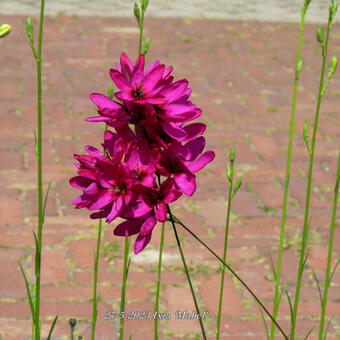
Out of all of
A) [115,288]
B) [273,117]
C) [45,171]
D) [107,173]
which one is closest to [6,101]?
[45,171]

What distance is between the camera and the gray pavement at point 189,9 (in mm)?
7816

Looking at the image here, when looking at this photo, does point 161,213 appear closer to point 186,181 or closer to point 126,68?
point 186,181

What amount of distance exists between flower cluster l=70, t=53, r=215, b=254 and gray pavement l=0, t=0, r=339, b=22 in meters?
6.43

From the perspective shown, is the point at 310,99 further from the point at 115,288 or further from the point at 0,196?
the point at 115,288

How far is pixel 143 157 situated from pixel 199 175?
10.0 ft

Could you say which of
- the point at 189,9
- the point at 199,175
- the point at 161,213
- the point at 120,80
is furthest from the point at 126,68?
the point at 189,9

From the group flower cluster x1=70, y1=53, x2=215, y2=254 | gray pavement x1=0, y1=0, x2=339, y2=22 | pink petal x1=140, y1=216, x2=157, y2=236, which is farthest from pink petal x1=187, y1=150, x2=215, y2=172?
gray pavement x1=0, y1=0, x2=339, y2=22

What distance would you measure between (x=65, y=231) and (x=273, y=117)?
6.54ft

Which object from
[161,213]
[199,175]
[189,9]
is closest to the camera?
[161,213]

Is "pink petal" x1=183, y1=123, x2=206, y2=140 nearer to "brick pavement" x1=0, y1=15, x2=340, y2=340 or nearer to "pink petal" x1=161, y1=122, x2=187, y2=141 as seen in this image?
"pink petal" x1=161, y1=122, x2=187, y2=141

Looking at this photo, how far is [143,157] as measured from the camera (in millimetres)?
1271

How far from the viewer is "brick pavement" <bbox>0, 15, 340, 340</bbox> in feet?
9.99

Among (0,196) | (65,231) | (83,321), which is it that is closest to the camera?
(83,321)

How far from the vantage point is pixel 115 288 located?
10.3 ft
